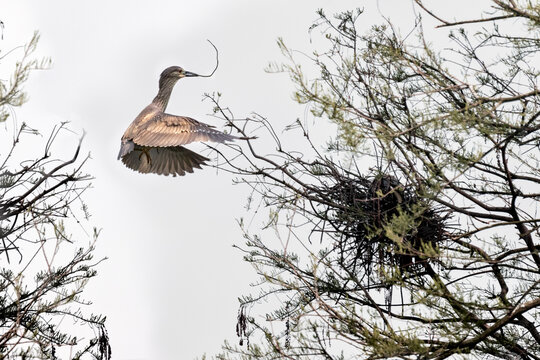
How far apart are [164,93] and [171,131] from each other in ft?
4.69

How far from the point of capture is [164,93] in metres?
9.60

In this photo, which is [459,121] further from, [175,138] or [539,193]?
[175,138]

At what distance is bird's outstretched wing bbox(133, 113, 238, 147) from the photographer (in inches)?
313

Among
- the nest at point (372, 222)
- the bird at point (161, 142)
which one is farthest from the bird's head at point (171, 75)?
the nest at point (372, 222)

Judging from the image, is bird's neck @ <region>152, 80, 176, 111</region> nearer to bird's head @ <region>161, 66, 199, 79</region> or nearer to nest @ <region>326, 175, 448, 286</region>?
bird's head @ <region>161, 66, 199, 79</region>

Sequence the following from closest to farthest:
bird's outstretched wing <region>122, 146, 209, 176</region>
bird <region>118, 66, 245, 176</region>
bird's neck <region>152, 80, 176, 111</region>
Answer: bird <region>118, 66, 245, 176</region> < bird's outstretched wing <region>122, 146, 209, 176</region> < bird's neck <region>152, 80, 176, 111</region>

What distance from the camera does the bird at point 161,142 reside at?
26.5 ft

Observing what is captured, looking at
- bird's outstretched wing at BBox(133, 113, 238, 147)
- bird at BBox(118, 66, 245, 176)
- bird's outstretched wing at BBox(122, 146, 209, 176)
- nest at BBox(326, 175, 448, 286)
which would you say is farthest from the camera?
bird's outstretched wing at BBox(122, 146, 209, 176)

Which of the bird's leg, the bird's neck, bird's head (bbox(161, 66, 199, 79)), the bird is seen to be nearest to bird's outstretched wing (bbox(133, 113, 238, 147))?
the bird

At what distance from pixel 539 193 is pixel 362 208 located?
3.96 ft

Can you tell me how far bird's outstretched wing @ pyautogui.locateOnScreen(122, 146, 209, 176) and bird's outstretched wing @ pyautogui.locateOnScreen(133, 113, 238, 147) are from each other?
0.29 meters

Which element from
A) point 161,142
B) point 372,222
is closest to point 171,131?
point 161,142

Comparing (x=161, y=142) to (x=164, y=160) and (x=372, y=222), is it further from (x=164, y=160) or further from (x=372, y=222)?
(x=372, y=222)

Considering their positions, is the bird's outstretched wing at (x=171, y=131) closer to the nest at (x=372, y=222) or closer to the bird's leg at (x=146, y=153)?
the bird's leg at (x=146, y=153)
